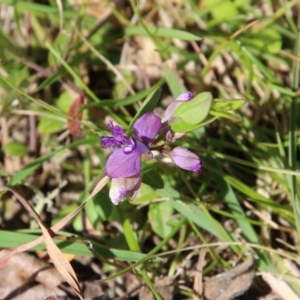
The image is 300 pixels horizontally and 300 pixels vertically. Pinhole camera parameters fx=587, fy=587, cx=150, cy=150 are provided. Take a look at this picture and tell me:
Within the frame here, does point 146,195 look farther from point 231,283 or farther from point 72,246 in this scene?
point 231,283

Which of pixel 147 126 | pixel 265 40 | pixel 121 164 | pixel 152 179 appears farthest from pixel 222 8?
pixel 121 164

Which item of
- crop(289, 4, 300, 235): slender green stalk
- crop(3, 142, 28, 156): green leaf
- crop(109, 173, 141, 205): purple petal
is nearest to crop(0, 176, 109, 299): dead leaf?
crop(109, 173, 141, 205): purple petal

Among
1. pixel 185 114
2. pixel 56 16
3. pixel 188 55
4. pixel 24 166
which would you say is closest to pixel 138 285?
pixel 24 166

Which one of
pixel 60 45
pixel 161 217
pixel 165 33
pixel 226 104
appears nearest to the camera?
pixel 226 104

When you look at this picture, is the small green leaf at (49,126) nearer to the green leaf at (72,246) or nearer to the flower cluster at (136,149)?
the green leaf at (72,246)

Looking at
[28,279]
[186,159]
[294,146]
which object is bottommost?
[28,279]

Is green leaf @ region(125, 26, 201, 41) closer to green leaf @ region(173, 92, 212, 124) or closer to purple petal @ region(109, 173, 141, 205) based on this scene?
green leaf @ region(173, 92, 212, 124)

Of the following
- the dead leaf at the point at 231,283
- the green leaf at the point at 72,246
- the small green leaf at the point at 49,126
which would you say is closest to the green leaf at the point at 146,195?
the green leaf at the point at 72,246
